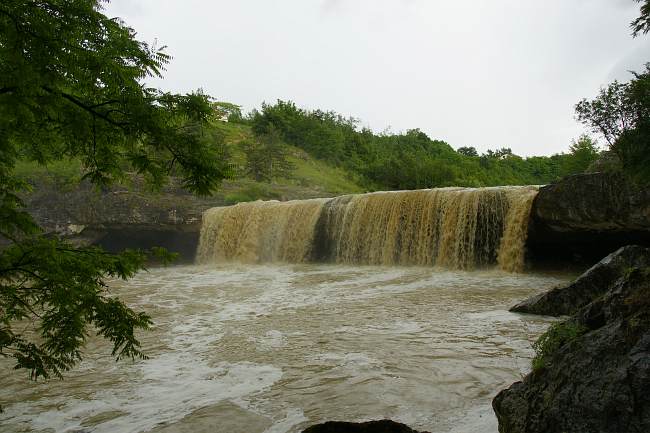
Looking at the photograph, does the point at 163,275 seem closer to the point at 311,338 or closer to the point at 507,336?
the point at 311,338

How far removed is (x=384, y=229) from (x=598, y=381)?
13.9 meters

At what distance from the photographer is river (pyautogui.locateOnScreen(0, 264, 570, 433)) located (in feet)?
11.6

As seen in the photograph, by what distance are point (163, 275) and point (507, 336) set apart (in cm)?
1312

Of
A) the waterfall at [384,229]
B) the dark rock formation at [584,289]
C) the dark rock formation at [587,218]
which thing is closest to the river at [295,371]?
the dark rock formation at [584,289]

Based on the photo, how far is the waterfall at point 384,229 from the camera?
45.4ft

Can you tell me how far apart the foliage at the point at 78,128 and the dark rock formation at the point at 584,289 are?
5.74m

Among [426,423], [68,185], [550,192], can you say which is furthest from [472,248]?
[68,185]

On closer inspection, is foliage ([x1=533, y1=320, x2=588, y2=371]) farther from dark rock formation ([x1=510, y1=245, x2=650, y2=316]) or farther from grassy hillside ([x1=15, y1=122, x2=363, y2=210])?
dark rock formation ([x1=510, y1=245, x2=650, y2=316])

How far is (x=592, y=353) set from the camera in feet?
8.16

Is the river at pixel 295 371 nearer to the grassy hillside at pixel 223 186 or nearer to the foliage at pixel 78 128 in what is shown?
the foliage at pixel 78 128

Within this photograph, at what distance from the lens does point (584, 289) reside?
6840mm

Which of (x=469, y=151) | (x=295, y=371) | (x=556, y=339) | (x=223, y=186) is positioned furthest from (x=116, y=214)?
(x=469, y=151)

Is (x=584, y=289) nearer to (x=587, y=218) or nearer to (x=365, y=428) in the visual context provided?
(x=365, y=428)

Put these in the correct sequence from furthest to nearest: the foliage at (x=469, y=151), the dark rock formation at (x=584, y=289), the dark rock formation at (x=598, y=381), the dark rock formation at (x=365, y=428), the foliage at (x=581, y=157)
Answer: the foliage at (x=469, y=151) → the foliage at (x=581, y=157) → the dark rock formation at (x=584, y=289) → the dark rock formation at (x=365, y=428) → the dark rock formation at (x=598, y=381)
